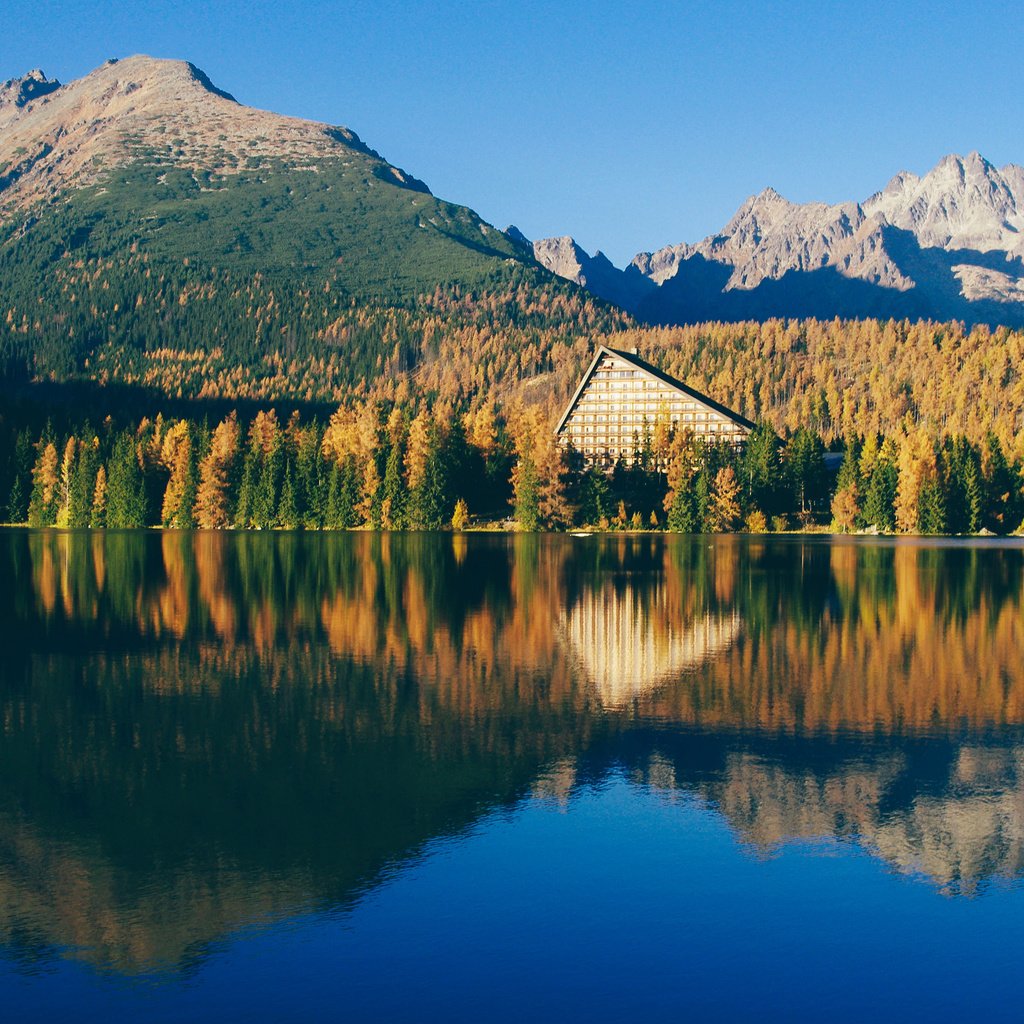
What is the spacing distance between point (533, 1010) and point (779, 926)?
15.8 feet

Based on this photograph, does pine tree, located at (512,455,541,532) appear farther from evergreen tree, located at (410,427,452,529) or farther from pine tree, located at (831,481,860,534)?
pine tree, located at (831,481,860,534)

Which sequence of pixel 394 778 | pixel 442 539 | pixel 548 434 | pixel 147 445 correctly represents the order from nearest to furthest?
pixel 394 778, pixel 442 539, pixel 548 434, pixel 147 445

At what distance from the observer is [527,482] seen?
165 m

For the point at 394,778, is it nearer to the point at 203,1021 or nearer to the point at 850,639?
the point at 203,1021

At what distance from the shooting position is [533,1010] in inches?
666

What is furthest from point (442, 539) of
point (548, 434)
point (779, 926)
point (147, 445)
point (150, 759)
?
point (779, 926)

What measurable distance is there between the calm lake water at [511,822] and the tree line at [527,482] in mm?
112219

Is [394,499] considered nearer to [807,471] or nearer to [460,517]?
[460,517]

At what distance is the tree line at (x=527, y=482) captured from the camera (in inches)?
6353

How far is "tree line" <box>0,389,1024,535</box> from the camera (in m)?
161

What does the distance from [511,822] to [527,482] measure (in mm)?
140493

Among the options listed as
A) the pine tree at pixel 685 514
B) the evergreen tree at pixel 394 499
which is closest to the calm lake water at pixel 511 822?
the pine tree at pixel 685 514

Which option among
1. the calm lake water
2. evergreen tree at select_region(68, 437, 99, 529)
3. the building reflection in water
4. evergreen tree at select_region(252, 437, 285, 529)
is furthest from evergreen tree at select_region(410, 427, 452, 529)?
the calm lake water

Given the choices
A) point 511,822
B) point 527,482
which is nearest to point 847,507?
point 527,482
